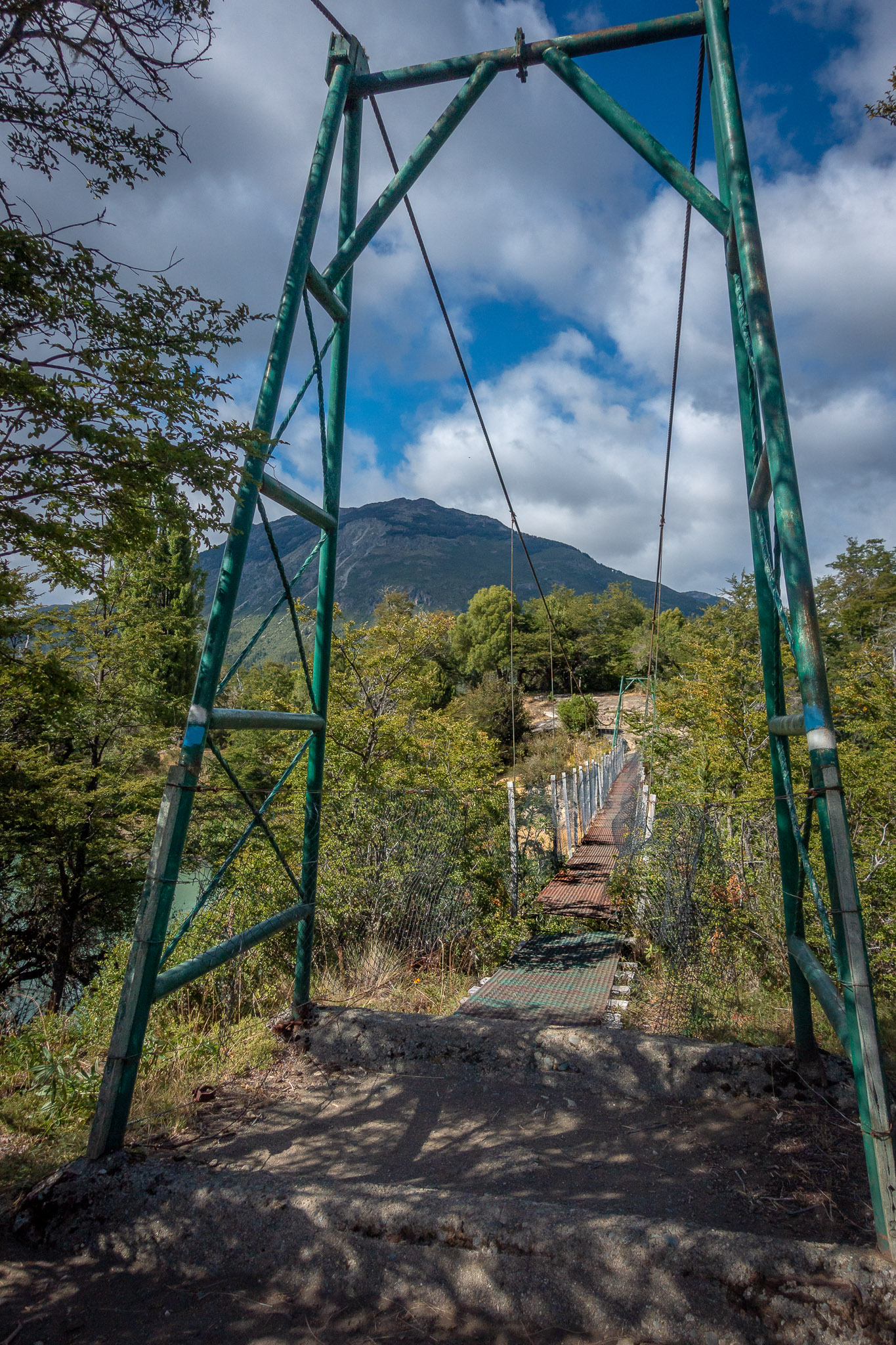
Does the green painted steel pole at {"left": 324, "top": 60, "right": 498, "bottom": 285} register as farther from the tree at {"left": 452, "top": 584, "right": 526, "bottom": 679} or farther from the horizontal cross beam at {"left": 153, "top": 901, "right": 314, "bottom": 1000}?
the tree at {"left": 452, "top": 584, "right": 526, "bottom": 679}

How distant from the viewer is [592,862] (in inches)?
454

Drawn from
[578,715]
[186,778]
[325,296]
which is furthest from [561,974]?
[578,715]

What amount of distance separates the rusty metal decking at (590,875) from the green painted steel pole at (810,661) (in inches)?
239

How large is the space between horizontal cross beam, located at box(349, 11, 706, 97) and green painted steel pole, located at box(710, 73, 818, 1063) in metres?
0.51

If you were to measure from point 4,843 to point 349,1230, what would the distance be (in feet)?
34.0

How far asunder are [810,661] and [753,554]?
1.12 m

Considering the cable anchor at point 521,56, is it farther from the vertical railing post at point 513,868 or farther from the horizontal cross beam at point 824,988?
the vertical railing post at point 513,868

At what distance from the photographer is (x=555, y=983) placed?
5.55m

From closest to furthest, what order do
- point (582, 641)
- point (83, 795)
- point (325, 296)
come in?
point (325, 296), point (83, 795), point (582, 641)

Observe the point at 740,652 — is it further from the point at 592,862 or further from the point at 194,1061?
the point at 194,1061

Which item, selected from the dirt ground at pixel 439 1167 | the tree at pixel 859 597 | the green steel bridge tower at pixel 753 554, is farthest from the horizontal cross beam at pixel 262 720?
the tree at pixel 859 597

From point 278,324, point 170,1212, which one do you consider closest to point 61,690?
point 278,324

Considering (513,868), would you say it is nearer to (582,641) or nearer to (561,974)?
(561,974)

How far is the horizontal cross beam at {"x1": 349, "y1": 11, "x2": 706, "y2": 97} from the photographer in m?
3.80
